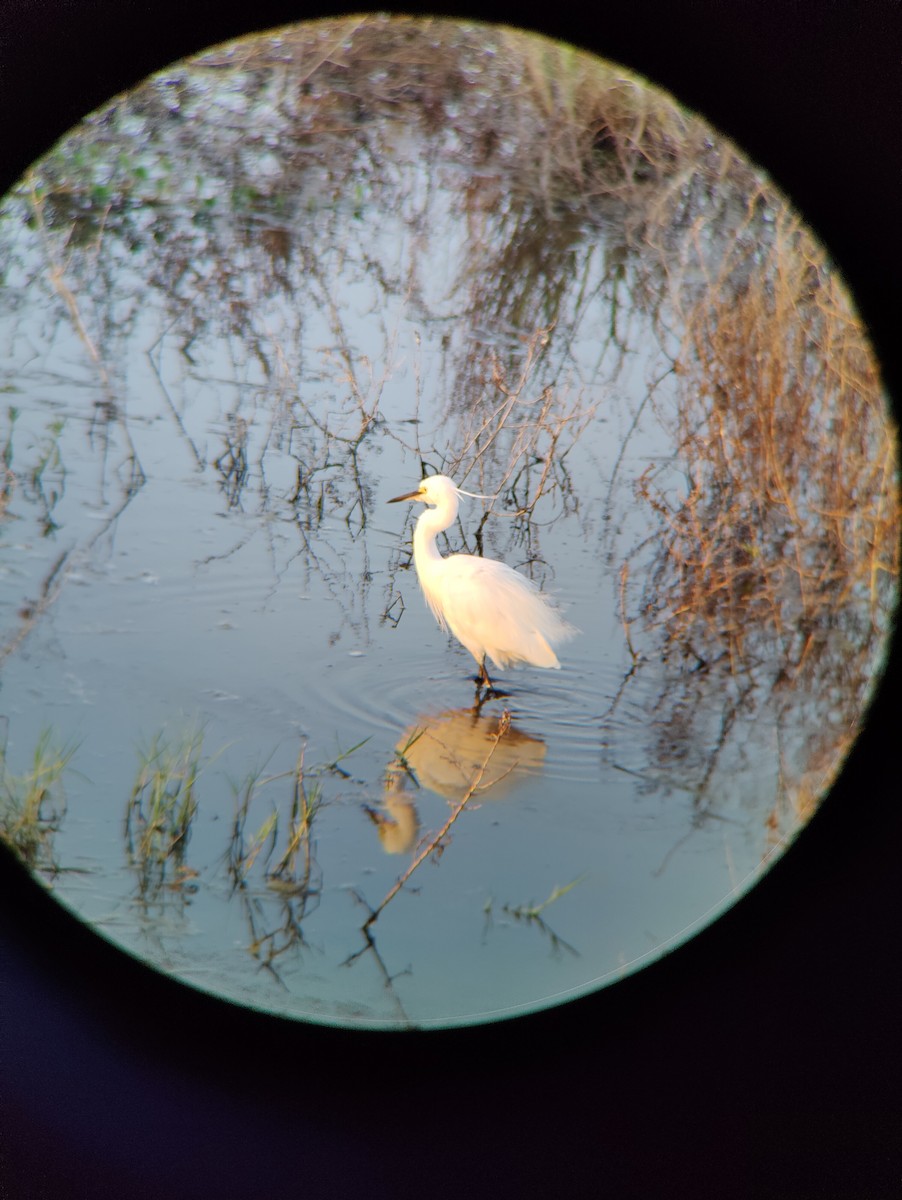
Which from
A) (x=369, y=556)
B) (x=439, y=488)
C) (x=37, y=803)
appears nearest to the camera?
(x=37, y=803)

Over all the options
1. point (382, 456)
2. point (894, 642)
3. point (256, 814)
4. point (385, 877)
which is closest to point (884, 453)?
point (894, 642)

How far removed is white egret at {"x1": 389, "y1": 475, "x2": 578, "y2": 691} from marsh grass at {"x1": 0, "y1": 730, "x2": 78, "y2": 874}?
663mm

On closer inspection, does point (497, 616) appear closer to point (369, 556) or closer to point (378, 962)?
point (369, 556)

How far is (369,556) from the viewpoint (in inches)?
80.7

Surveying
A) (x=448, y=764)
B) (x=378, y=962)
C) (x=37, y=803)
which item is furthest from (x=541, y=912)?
(x=37, y=803)

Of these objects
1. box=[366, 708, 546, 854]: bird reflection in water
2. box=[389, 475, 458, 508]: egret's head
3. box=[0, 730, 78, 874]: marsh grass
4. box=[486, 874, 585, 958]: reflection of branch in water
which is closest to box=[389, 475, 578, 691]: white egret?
box=[389, 475, 458, 508]: egret's head

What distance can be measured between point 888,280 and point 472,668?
1.05 metres

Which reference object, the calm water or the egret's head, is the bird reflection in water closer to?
the calm water

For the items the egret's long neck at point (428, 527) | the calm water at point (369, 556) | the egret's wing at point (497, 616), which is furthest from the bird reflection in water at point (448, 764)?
the egret's long neck at point (428, 527)

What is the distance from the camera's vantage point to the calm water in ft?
3.99

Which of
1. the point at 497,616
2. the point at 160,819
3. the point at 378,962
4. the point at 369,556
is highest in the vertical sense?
the point at 369,556

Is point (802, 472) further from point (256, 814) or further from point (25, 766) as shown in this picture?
point (25, 766)

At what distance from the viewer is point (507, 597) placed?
182cm

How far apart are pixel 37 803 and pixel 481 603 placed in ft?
2.56
